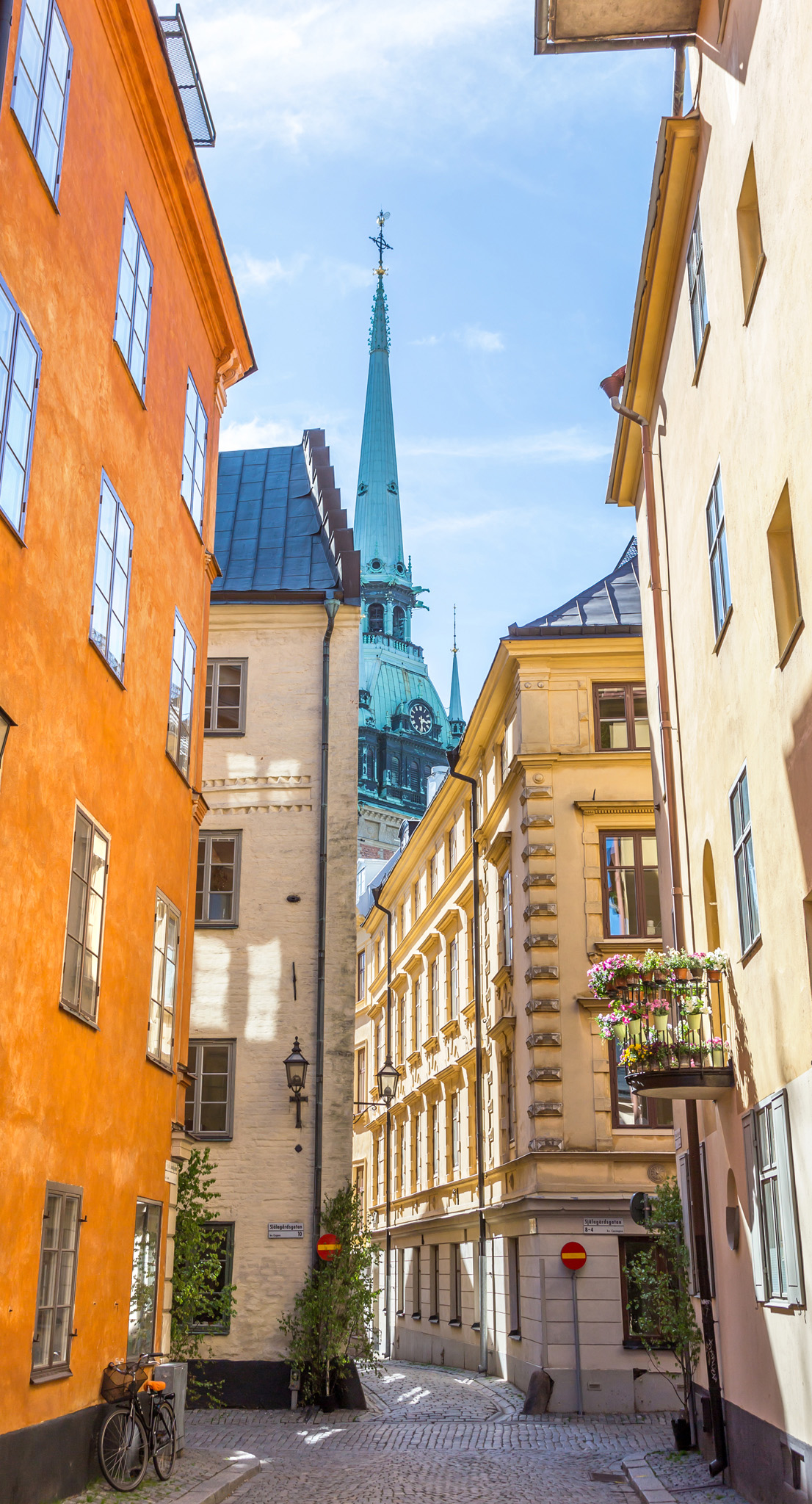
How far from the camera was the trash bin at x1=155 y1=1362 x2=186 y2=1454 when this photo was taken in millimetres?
13695

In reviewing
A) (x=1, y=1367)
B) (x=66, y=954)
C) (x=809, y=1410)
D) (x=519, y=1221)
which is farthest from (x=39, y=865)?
(x=519, y=1221)

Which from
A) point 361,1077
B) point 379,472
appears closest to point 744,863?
point 361,1077

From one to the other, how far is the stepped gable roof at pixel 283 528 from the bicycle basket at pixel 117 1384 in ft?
50.2

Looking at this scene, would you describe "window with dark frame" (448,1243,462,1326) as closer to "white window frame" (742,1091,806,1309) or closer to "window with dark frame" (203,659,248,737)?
"window with dark frame" (203,659,248,737)

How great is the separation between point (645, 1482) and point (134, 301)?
39.7ft

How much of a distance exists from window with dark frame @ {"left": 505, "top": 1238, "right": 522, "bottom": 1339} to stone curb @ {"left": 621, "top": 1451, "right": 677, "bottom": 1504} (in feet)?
31.8

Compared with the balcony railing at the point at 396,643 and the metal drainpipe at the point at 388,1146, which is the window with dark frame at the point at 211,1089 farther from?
the balcony railing at the point at 396,643

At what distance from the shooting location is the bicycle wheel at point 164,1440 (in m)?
12.5

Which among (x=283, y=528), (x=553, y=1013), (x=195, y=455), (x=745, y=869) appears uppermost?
(x=283, y=528)

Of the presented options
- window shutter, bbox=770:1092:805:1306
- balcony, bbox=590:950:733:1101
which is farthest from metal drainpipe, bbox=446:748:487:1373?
window shutter, bbox=770:1092:805:1306

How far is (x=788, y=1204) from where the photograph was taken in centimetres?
999

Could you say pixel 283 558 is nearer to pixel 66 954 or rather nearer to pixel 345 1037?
pixel 345 1037

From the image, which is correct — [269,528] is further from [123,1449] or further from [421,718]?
[421,718]

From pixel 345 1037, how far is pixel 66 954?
1219 centimetres
